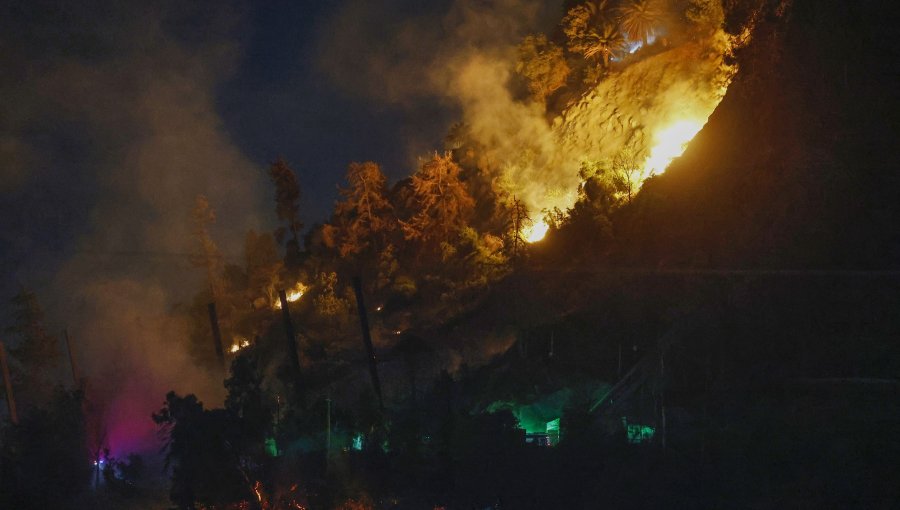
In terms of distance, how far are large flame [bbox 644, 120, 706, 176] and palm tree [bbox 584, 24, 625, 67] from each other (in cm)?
645

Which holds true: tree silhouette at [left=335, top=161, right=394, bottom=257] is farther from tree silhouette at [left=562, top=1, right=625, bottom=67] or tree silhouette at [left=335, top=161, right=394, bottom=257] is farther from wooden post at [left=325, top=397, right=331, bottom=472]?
wooden post at [left=325, top=397, right=331, bottom=472]

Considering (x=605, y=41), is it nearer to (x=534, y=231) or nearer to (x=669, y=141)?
(x=669, y=141)

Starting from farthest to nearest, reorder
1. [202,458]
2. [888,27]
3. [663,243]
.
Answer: [663,243], [888,27], [202,458]

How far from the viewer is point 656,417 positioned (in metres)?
15.6

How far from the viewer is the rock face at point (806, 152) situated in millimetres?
16016

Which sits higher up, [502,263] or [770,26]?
[770,26]

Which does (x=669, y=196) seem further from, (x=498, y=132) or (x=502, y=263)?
(x=498, y=132)

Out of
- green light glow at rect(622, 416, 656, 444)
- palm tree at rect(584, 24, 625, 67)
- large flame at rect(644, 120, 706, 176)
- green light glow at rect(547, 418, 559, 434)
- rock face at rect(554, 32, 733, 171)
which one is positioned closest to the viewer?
green light glow at rect(622, 416, 656, 444)

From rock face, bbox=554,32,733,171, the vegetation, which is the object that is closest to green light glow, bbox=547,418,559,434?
the vegetation

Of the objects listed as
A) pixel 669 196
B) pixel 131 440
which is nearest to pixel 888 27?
pixel 669 196

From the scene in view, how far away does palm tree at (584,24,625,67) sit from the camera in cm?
3117

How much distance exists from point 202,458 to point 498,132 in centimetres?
2410

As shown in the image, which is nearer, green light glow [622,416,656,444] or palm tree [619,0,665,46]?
green light glow [622,416,656,444]

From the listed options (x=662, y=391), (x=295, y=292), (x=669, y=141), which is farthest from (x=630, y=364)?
(x=295, y=292)
